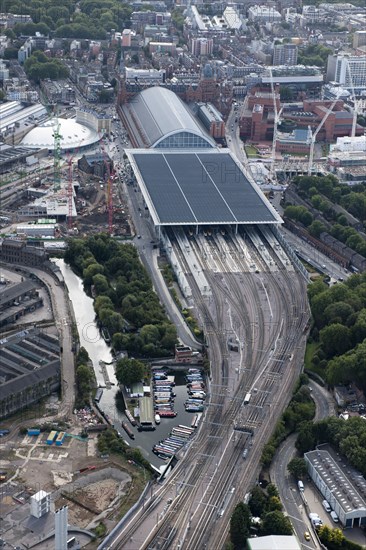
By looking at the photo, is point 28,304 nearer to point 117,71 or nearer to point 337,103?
point 337,103

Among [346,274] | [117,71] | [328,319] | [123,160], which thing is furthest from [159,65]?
[328,319]

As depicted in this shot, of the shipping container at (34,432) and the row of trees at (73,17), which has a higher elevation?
the shipping container at (34,432)

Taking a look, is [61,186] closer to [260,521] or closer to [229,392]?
[229,392]

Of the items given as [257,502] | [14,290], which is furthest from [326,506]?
[14,290]

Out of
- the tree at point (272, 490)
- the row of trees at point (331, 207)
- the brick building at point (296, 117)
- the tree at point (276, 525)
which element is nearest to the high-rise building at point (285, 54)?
the brick building at point (296, 117)

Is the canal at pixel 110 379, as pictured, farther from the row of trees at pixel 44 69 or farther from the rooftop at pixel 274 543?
the row of trees at pixel 44 69

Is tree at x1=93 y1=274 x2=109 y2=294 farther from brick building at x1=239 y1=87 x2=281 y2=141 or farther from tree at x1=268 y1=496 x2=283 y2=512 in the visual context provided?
brick building at x1=239 y1=87 x2=281 y2=141
